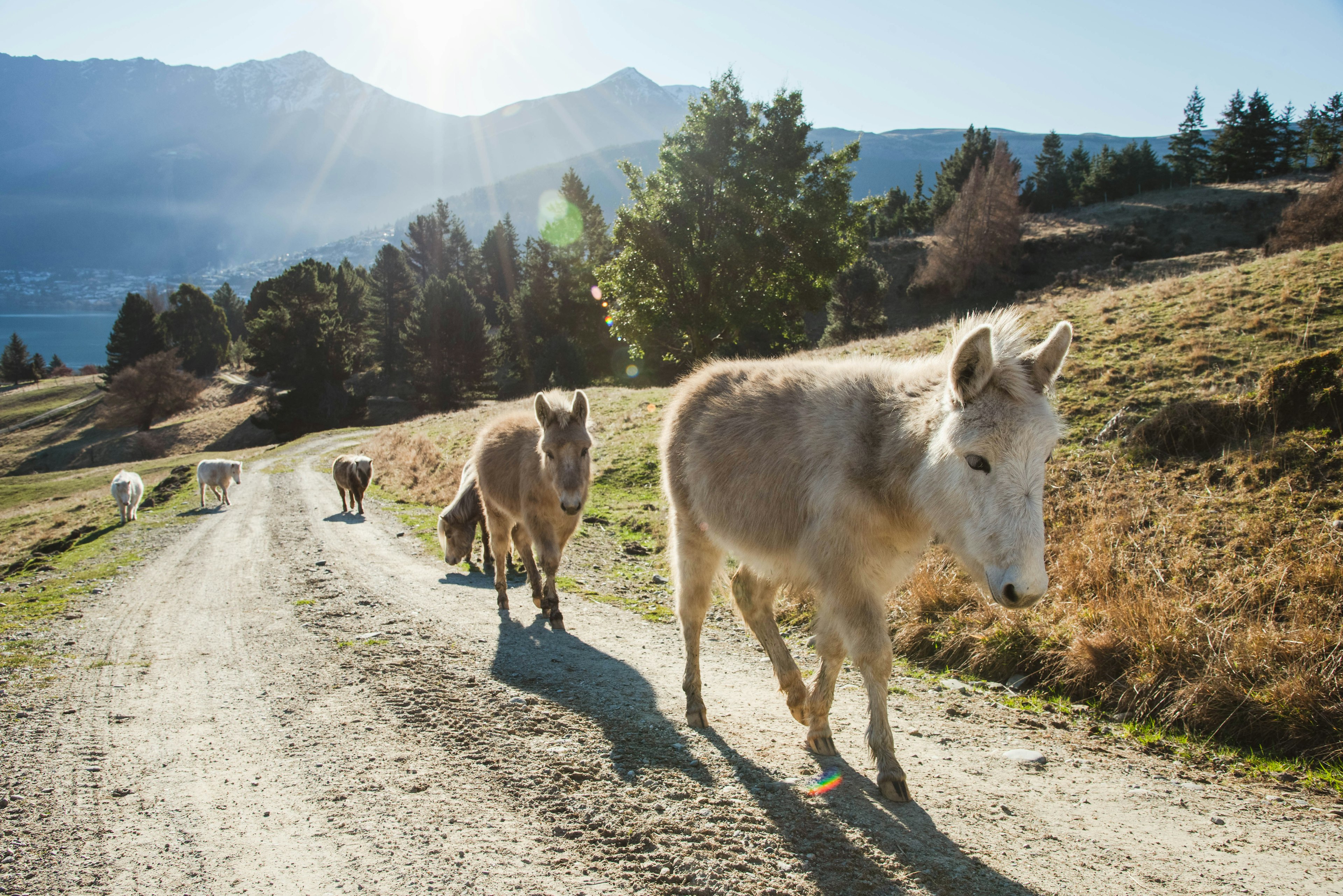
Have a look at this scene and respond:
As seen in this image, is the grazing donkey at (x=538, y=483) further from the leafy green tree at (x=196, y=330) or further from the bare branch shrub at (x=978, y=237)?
the leafy green tree at (x=196, y=330)

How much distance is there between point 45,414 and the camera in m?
69.2

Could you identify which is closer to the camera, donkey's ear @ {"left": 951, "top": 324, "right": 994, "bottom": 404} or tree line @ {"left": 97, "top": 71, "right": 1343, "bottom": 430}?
donkey's ear @ {"left": 951, "top": 324, "right": 994, "bottom": 404}

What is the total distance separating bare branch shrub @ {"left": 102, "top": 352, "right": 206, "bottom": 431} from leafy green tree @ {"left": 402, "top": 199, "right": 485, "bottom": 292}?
38.3 meters

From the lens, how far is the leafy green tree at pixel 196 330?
78.9 m

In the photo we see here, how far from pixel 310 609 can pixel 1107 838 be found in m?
8.62

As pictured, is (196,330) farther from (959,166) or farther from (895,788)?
(959,166)

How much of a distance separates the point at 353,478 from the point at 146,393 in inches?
2324

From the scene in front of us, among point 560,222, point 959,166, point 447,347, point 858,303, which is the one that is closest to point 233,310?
point 560,222

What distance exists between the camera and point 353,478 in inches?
695

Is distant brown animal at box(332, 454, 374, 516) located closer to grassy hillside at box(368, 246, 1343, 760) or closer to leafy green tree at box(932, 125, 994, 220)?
grassy hillside at box(368, 246, 1343, 760)

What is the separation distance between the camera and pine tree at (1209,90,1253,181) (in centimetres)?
7688

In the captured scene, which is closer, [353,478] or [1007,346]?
[1007,346]

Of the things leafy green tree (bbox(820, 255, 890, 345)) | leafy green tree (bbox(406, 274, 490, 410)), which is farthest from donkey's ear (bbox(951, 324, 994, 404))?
leafy green tree (bbox(406, 274, 490, 410))

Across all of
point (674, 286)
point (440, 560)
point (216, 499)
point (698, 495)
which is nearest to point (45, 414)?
point (216, 499)
